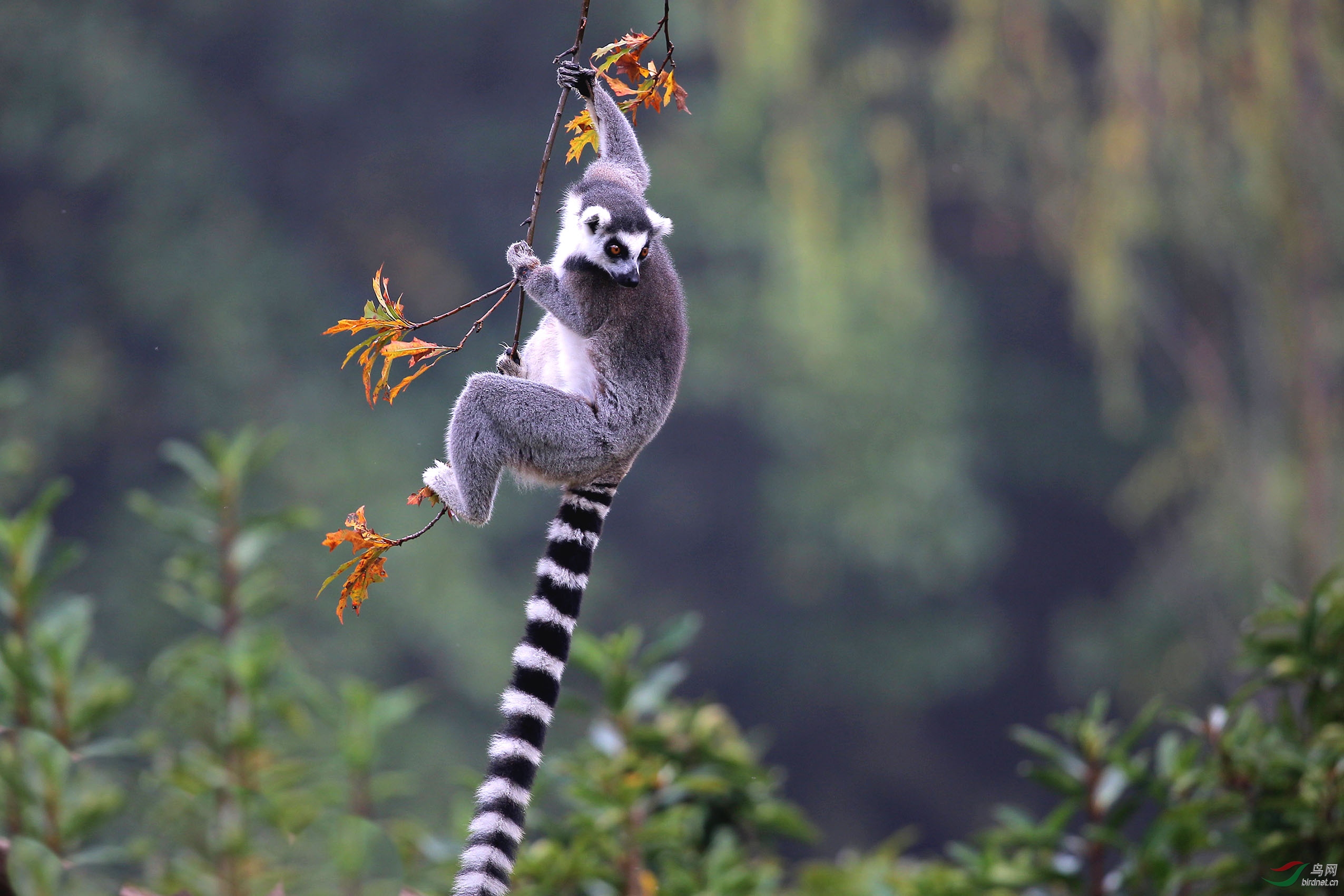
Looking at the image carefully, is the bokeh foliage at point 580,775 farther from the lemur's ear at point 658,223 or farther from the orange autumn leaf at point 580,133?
the orange autumn leaf at point 580,133

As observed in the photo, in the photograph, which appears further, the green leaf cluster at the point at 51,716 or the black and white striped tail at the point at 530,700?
the green leaf cluster at the point at 51,716

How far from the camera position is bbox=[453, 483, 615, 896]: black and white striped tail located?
1839mm

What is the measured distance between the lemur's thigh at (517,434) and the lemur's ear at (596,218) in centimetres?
33

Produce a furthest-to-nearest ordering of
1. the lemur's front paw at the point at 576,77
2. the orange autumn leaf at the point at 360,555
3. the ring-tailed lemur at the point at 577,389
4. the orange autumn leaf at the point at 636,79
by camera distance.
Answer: the lemur's front paw at the point at 576,77, the ring-tailed lemur at the point at 577,389, the orange autumn leaf at the point at 636,79, the orange autumn leaf at the point at 360,555

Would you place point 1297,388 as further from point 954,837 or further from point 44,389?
point 44,389

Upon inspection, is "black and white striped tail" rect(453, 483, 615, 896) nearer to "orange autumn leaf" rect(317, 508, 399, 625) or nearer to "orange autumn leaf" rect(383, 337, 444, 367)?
"orange autumn leaf" rect(317, 508, 399, 625)

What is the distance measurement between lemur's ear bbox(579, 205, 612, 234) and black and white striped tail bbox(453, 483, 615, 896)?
53 cm

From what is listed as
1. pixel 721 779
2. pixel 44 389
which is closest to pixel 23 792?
pixel 721 779

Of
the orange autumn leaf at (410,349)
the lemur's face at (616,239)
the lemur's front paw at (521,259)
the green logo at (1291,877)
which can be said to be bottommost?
the green logo at (1291,877)

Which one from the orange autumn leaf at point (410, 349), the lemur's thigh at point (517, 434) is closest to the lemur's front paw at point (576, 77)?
the lemur's thigh at point (517, 434)

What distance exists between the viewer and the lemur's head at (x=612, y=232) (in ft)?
7.60

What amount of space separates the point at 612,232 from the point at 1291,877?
187 centimetres

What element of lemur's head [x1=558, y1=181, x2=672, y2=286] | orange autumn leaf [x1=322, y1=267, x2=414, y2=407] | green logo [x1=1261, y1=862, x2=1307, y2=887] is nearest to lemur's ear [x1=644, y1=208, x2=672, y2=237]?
lemur's head [x1=558, y1=181, x2=672, y2=286]

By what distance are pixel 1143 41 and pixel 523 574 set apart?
7.38 metres
